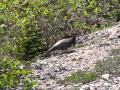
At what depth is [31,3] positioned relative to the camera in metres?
21.7

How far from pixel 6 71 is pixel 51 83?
94.4 inches

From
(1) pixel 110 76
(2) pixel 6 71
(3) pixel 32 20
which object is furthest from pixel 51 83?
(3) pixel 32 20

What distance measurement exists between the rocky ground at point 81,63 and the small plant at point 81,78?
0.70ft

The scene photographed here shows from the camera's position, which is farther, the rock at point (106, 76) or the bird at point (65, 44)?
the bird at point (65, 44)

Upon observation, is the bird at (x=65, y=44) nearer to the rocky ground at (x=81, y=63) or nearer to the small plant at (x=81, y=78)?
the rocky ground at (x=81, y=63)

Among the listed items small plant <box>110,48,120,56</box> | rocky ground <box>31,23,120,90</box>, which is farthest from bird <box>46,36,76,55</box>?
small plant <box>110,48,120,56</box>

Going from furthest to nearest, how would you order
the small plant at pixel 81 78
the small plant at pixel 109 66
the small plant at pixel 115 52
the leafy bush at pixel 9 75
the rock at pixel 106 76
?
the small plant at pixel 115 52, the small plant at pixel 109 66, the small plant at pixel 81 78, the rock at pixel 106 76, the leafy bush at pixel 9 75

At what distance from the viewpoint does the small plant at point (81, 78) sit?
1251 centimetres

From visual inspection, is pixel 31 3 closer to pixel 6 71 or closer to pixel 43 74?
pixel 43 74

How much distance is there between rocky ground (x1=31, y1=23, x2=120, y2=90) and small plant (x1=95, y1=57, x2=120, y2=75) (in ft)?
1.08

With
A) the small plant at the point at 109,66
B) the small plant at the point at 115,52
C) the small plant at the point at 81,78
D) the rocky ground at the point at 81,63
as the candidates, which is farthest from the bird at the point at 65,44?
the small plant at the point at 81,78

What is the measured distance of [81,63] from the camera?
1434 cm

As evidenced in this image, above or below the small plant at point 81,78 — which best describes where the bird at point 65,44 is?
above

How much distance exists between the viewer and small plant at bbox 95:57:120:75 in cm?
1278
